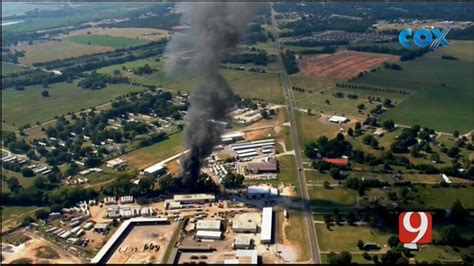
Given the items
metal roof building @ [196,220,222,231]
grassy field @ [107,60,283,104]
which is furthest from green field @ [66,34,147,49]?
metal roof building @ [196,220,222,231]

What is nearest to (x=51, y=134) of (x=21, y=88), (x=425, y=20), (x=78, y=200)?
(x=78, y=200)

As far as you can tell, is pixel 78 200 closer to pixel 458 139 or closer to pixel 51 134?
pixel 51 134

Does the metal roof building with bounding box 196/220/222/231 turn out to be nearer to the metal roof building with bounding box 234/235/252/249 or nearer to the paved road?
the metal roof building with bounding box 234/235/252/249

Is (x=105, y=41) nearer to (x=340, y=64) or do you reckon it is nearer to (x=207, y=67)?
(x=340, y=64)

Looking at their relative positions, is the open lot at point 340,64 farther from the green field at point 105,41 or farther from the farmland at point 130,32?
the green field at point 105,41

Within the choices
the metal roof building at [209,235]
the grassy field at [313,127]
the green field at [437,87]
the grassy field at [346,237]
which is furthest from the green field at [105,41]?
the grassy field at [346,237]

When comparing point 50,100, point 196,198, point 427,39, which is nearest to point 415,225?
point 196,198
